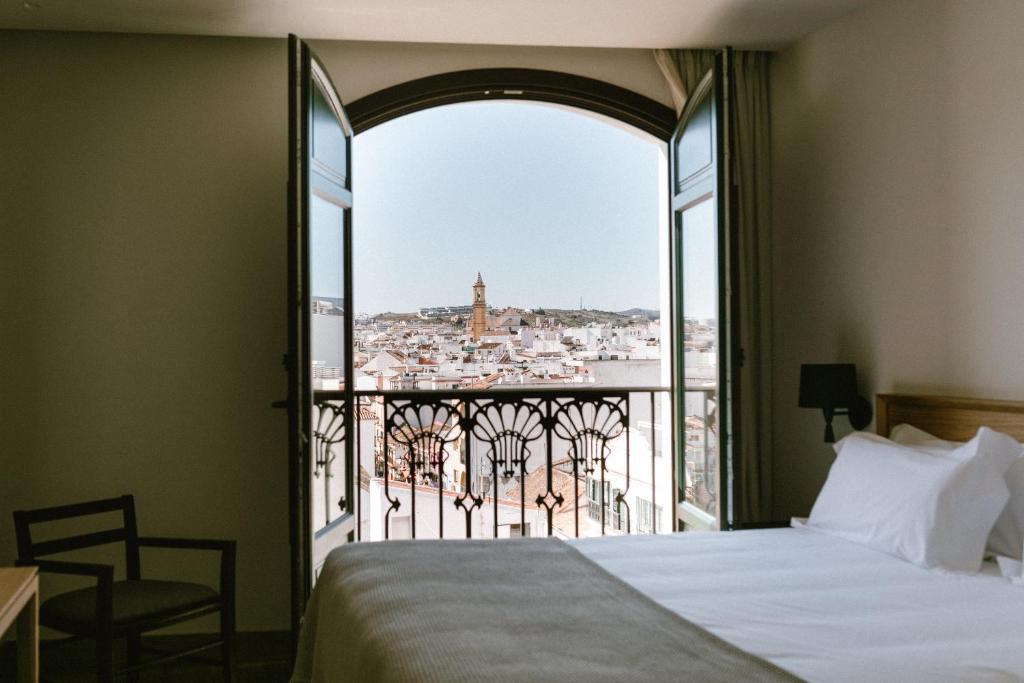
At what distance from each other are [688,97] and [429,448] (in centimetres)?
213

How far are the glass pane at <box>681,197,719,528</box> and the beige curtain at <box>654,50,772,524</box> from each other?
0.30m

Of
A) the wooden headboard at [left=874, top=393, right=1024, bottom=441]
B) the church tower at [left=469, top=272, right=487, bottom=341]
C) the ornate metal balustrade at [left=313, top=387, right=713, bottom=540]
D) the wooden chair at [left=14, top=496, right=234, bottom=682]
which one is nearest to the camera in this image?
the wooden headboard at [left=874, top=393, right=1024, bottom=441]

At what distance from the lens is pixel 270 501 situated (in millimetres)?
3807

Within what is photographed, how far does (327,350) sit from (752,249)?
2.00 meters

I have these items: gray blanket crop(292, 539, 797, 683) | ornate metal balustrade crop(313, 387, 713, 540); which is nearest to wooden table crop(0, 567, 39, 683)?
gray blanket crop(292, 539, 797, 683)

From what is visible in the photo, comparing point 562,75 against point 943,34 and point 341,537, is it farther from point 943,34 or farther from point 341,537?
point 341,537

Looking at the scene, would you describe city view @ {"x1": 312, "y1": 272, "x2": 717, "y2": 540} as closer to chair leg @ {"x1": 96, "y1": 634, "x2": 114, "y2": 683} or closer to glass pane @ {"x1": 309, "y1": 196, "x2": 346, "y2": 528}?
glass pane @ {"x1": 309, "y1": 196, "x2": 346, "y2": 528}

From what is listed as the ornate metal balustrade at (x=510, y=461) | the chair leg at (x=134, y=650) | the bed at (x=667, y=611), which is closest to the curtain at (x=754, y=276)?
the ornate metal balustrade at (x=510, y=461)

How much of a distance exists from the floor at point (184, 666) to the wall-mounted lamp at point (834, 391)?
7.77 feet

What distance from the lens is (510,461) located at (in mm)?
4523

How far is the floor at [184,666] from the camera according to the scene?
3.50 meters

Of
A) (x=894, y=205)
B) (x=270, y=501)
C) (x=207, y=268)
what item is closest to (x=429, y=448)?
(x=270, y=501)

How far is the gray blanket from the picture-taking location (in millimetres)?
1632

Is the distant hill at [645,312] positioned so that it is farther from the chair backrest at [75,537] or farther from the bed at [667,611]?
the chair backrest at [75,537]
